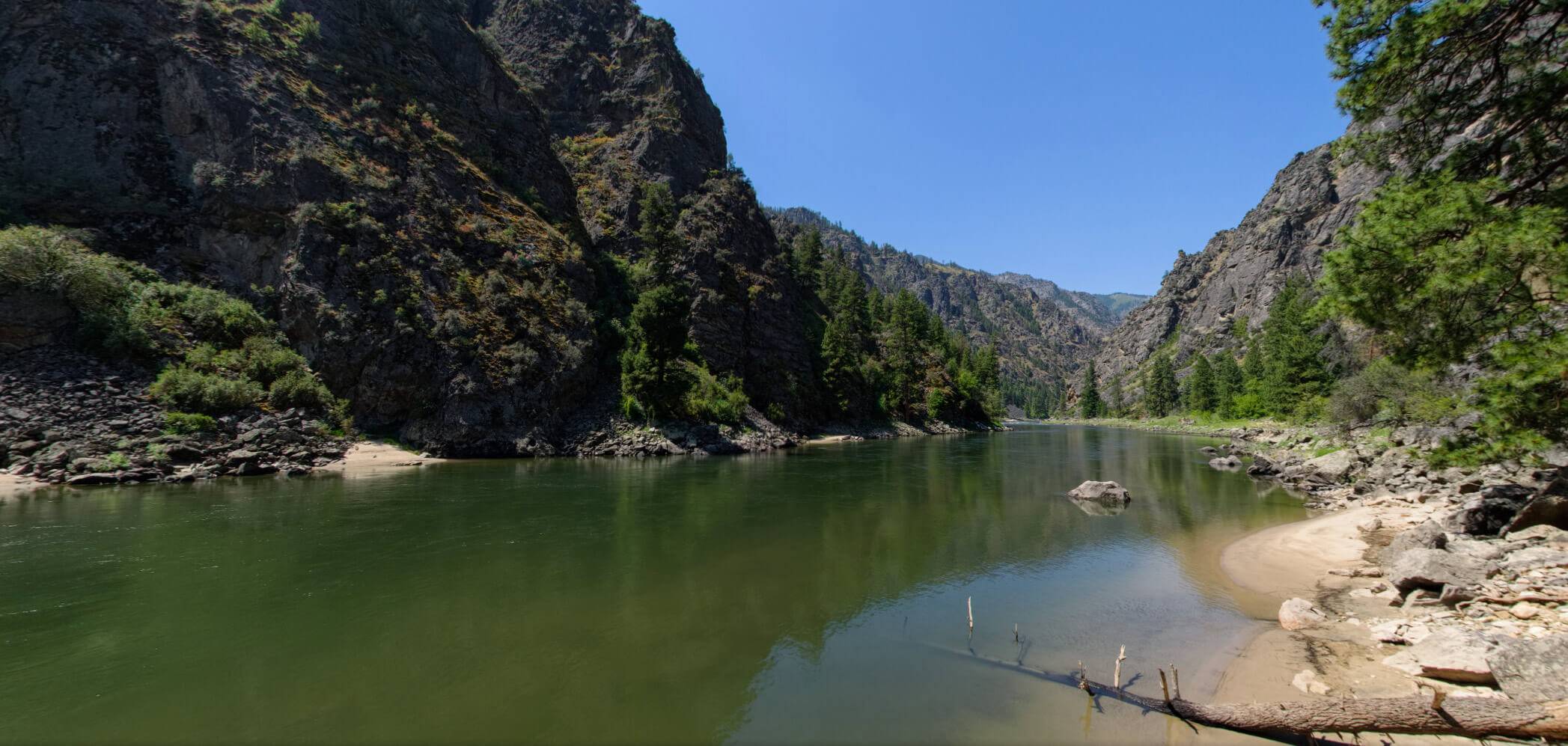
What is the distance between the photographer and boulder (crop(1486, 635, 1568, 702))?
692 centimetres

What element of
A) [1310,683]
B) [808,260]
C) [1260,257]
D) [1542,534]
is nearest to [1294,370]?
[808,260]

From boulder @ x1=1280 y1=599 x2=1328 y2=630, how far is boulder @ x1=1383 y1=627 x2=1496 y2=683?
2.20 m

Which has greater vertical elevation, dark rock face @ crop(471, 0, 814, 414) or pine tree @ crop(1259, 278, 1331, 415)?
dark rock face @ crop(471, 0, 814, 414)

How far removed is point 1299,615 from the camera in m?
11.9

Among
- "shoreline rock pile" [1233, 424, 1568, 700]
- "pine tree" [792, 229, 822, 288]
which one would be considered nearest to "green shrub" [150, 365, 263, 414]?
"shoreline rock pile" [1233, 424, 1568, 700]

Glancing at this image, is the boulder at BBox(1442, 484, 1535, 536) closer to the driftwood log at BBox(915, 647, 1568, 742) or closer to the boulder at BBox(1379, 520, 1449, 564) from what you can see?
the boulder at BBox(1379, 520, 1449, 564)

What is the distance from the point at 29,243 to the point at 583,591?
44542 millimetres

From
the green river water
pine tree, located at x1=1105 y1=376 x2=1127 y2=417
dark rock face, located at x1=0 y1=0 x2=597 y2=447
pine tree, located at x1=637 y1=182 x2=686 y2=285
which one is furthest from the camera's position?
pine tree, located at x1=1105 y1=376 x2=1127 y2=417

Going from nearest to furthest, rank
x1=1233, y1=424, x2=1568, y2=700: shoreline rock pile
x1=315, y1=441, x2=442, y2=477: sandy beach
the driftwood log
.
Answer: the driftwood log → x1=1233, y1=424, x2=1568, y2=700: shoreline rock pile → x1=315, y1=441, x2=442, y2=477: sandy beach

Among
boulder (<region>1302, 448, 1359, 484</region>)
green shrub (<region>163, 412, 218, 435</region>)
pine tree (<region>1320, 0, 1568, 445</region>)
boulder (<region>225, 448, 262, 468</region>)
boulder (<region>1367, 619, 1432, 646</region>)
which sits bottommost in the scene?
boulder (<region>1367, 619, 1432, 646</region>)

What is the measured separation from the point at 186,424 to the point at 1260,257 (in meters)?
201

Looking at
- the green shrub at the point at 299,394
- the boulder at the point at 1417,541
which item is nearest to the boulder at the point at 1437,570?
the boulder at the point at 1417,541

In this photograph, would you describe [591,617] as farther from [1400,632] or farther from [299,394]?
[299,394]

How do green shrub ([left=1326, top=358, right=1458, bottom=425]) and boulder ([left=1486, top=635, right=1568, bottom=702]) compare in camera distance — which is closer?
boulder ([left=1486, top=635, right=1568, bottom=702])
